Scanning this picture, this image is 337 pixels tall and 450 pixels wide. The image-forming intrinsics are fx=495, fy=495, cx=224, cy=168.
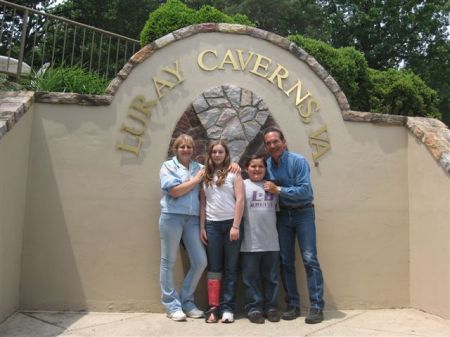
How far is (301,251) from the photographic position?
453 centimetres

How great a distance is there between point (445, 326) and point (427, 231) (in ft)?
2.98

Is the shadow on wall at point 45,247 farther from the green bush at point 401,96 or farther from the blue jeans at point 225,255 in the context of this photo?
the green bush at point 401,96

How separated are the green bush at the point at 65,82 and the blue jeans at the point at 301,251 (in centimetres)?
246

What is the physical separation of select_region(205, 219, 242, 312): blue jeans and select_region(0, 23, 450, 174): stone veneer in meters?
1.01

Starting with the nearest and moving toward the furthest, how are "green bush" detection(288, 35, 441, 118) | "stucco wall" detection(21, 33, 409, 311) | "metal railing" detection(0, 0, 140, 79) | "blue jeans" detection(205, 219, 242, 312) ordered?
"blue jeans" detection(205, 219, 242, 312)
"stucco wall" detection(21, 33, 409, 311)
"metal railing" detection(0, 0, 140, 79)
"green bush" detection(288, 35, 441, 118)

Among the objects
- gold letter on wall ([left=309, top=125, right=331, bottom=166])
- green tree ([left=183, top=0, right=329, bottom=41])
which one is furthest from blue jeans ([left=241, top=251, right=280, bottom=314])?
green tree ([left=183, top=0, right=329, bottom=41])

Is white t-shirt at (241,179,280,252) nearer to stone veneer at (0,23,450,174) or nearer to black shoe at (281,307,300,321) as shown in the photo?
black shoe at (281,307,300,321)

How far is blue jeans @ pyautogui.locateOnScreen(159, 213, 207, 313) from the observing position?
438cm

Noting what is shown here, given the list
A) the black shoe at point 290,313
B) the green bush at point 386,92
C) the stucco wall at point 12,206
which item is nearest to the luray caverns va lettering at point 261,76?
the stucco wall at point 12,206

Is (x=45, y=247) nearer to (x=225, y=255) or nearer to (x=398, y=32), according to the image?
(x=225, y=255)

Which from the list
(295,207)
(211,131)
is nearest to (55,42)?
(211,131)

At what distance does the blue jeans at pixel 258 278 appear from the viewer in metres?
4.34

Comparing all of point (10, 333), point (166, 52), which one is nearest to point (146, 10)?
point (166, 52)

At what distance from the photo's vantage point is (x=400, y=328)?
168 inches
